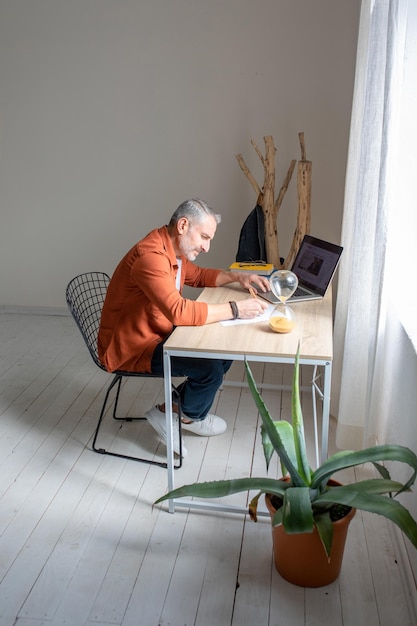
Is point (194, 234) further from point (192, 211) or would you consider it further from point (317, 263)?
point (317, 263)

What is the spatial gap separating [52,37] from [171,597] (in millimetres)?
3639

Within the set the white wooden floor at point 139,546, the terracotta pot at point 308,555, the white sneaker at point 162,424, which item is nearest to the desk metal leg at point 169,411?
the white wooden floor at point 139,546

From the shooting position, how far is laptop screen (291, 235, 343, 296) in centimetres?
296

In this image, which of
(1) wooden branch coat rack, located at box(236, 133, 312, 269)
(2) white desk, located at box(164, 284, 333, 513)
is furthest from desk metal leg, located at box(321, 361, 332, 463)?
(1) wooden branch coat rack, located at box(236, 133, 312, 269)

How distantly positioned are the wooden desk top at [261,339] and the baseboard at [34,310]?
101 inches

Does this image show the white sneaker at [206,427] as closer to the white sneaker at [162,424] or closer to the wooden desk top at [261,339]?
the white sneaker at [162,424]

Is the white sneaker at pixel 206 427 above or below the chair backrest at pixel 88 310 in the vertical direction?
below

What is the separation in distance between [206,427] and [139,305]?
72cm

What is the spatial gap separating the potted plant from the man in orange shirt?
26.0 inches

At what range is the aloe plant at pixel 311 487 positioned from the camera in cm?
189

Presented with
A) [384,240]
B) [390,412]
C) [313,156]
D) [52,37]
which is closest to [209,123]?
[313,156]

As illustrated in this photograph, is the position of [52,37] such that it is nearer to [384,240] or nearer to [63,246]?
[63,246]

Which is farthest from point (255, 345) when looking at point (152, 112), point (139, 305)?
point (152, 112)

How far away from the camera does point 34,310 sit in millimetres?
4957
